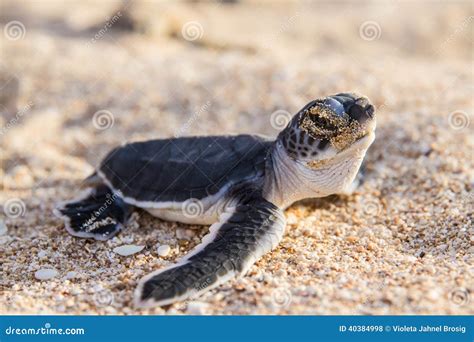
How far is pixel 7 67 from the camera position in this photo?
17.1 ft

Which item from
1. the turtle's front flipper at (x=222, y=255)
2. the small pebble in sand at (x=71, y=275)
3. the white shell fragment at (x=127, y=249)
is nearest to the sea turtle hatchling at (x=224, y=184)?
the turtle's front flipper at (x=222, y=255)

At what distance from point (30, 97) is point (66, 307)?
3.23m

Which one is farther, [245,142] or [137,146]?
[137,146]

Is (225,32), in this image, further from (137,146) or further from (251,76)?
(137,146)

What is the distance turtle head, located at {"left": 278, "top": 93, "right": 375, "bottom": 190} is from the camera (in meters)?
2.28

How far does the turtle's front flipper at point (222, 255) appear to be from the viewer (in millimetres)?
1998

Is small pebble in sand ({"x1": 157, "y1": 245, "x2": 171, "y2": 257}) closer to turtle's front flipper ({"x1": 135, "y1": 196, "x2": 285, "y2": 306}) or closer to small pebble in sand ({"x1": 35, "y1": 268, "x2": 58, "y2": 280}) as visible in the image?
turtle's front flipper ({"x1": 135, "y1": 196, "x2": 285, "y2": 306})

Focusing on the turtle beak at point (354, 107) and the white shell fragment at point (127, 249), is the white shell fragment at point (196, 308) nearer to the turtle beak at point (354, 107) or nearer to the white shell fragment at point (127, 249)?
the white shell fragment at point (127, 249)

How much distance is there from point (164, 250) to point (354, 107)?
1.11 metres

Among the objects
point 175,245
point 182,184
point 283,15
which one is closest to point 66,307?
point 175,245

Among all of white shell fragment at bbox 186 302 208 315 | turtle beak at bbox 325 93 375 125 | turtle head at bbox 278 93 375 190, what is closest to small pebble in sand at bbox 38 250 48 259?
white shell fragment at bbox 186 302 208 315

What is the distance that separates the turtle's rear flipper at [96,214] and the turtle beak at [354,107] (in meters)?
1.27

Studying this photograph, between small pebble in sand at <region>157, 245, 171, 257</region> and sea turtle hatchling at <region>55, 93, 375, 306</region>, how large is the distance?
0.21 meters
